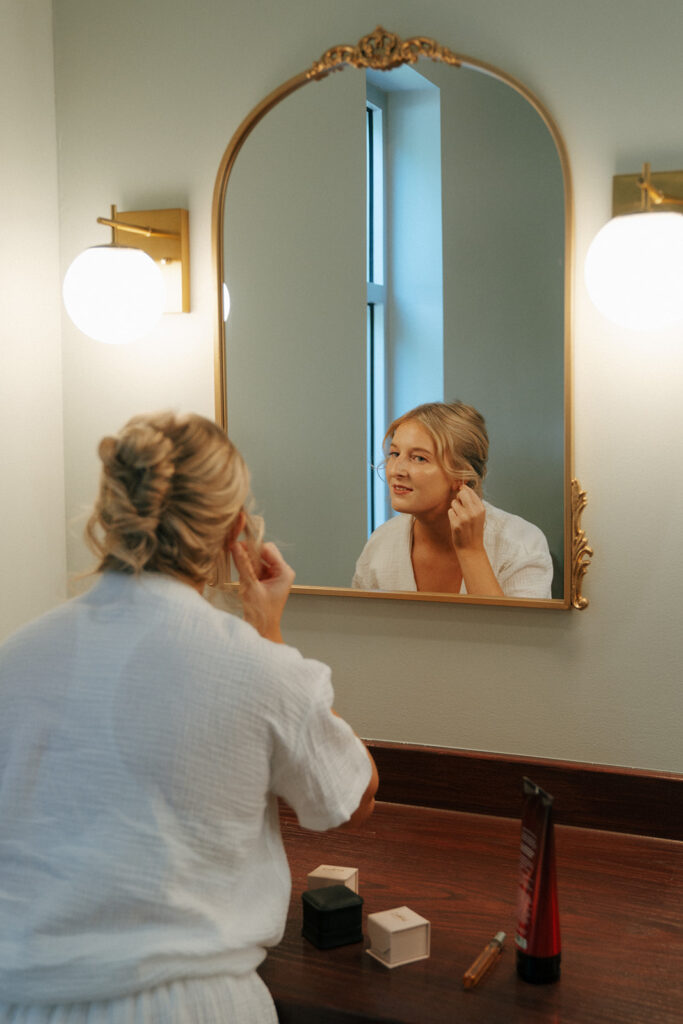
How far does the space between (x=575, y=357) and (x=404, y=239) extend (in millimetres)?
319

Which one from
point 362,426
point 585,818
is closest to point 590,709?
point 585,818

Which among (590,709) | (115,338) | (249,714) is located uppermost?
(115,338)

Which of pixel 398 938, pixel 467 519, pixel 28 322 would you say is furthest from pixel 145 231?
pixel 398 938

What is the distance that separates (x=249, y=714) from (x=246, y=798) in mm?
87

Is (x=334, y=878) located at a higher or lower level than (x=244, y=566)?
lower

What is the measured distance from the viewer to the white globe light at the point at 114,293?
163cm

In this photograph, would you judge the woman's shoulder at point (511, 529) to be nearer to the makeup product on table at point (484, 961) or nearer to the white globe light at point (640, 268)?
the white globe light at point (640, 268)

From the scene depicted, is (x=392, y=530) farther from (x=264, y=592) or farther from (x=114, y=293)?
(x=114, y=293)

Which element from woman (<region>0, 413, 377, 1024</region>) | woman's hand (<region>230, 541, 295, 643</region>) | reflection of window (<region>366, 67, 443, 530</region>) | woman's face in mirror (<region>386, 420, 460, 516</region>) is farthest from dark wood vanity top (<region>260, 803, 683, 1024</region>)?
reflection of window (<region>366, 67, 443, 530</region>)

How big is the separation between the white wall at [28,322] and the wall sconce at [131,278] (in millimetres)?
90

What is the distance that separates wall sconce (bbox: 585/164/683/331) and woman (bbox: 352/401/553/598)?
260 millimetres

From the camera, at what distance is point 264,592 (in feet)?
4.21

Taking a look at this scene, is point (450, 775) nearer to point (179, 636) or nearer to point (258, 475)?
point (258, 475)

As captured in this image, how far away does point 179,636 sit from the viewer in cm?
93
